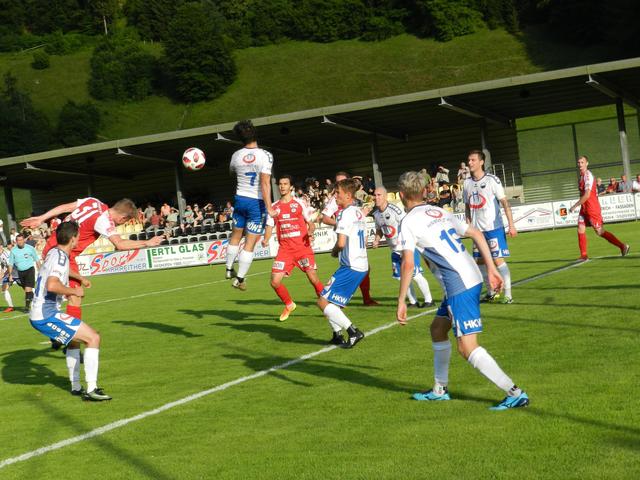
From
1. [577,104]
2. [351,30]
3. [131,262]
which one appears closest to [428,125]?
[577,104]

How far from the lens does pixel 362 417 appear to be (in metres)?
6.89

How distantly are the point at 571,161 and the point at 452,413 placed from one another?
38.6 metres

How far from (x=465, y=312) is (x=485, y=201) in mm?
6636

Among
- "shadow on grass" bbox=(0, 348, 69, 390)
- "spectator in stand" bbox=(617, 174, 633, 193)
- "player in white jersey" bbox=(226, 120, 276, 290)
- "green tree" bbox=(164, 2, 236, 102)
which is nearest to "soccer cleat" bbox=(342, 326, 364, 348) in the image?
"player in white jersey" bbox=(226, 120, 276, 290)

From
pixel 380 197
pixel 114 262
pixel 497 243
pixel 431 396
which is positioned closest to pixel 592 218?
pixel 497 243

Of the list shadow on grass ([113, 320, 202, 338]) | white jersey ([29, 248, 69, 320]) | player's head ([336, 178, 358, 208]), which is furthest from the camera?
shadow on grass ([113, 320, 202, 338])

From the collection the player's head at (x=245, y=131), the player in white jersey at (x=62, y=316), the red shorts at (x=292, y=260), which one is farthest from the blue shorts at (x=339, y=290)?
the player in white jersey at (x=62, y=316)

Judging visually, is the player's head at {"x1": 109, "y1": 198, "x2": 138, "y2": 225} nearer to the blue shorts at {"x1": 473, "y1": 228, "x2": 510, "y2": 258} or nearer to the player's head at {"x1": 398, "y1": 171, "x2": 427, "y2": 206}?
the player's head at {"x1": 398, "y1": 171, "x2": 427, "y2": 206}

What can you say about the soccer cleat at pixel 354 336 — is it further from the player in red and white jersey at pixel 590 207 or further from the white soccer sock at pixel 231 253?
the player in red and white jersey at pixel 590 207

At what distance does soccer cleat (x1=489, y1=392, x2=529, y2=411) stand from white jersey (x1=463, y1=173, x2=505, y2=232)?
21.7 ft

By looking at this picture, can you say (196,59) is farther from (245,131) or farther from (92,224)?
(92,224)

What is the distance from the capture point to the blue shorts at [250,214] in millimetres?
11789

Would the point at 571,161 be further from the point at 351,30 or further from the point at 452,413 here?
the point at 351,30

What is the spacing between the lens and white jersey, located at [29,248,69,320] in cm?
859
